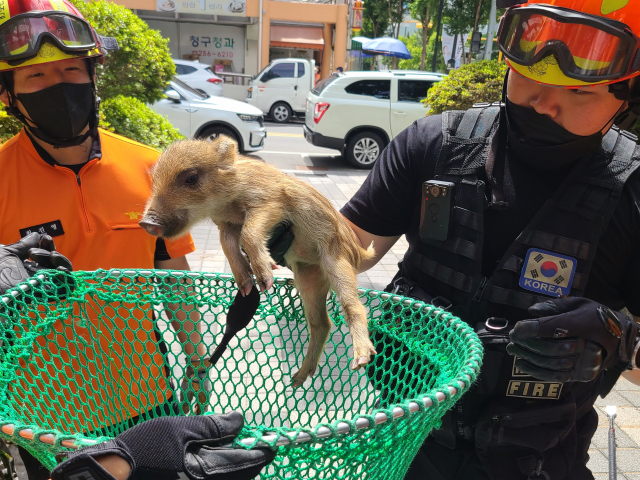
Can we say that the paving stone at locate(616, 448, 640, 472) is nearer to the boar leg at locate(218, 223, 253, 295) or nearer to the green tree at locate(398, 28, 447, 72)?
the boar leg at locate(218, 223, 253, 295)

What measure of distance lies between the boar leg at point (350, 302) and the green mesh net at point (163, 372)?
0.54 feet

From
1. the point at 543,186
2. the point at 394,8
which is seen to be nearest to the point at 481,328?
the point at 543,186

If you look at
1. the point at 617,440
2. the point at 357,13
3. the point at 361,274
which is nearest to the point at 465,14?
the point at 357,13

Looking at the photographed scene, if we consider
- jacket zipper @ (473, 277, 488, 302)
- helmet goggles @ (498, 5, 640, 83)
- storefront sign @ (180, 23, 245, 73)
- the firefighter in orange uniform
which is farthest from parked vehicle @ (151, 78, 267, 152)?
storefront sign @ (180, 23, 245, 73)

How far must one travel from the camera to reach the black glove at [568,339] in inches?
58.2

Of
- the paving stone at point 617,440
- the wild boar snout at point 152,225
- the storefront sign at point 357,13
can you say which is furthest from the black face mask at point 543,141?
the storefront sign at point 357,13

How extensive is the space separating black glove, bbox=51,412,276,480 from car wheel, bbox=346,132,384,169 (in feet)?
39.3

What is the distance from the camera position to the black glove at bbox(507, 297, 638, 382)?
1478 mm

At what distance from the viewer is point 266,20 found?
25750mm

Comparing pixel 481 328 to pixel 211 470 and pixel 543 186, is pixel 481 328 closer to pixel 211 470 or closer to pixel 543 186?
pixel 543 186

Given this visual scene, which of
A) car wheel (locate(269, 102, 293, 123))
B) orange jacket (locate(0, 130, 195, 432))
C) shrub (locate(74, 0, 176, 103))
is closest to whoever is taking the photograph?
orange jacket (locate(0, 130, 195, 432))

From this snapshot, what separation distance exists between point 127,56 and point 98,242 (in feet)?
12.4

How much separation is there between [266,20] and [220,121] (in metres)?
16.2

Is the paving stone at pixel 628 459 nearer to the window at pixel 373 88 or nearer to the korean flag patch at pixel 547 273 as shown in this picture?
the korean flag patch at pixel 547 273
